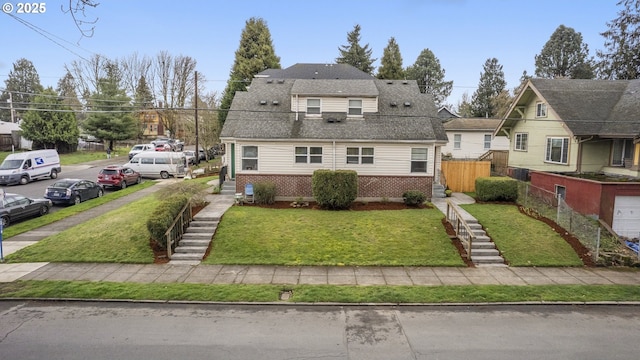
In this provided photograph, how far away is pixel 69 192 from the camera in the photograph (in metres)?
21.9

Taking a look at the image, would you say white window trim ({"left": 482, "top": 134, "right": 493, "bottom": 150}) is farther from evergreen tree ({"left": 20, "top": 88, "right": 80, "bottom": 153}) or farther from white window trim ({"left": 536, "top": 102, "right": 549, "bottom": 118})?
evergreen tree ({"left": 20, "top": 88, "right": 80, "bottom": 153})

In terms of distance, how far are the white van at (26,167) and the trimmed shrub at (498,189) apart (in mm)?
32015

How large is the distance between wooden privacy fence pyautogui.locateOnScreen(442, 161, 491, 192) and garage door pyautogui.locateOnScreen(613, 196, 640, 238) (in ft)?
24.8

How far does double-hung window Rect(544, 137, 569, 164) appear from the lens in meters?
23.3

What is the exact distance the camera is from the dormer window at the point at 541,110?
24.7m

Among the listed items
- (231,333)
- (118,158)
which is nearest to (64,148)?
(118,158)

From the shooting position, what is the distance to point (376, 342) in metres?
8.09

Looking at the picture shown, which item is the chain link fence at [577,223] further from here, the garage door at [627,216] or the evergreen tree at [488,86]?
the evergreen tree at [488,86]

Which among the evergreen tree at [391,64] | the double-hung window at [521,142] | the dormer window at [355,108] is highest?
the evergreen tree at [391,64]

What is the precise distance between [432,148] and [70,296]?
16.9 m

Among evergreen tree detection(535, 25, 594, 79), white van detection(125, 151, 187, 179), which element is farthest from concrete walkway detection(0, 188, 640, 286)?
evergreen tree detection(535, 25, 594, 79)

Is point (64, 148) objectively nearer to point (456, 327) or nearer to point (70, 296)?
point (70, 296)

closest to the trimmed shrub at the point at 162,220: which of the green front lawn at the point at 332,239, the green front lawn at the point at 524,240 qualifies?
the green front lawn at the point at 332,239

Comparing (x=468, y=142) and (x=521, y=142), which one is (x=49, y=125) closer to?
(x=468, y=142)
